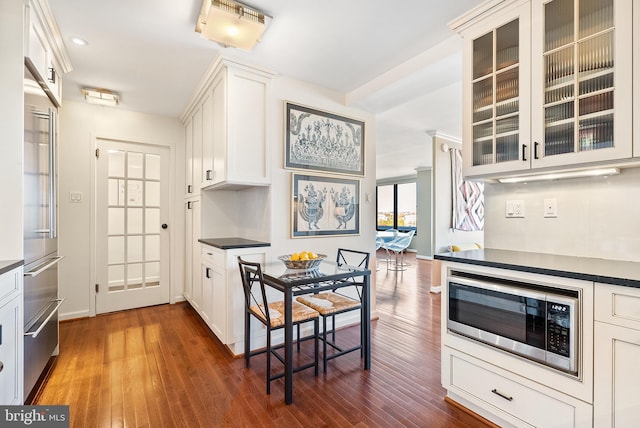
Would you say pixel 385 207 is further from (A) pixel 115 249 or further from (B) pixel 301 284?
(B) pixel 301 284

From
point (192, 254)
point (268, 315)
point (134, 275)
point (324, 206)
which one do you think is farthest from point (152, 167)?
point (268, 315)

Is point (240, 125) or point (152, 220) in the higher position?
point (240, 125)

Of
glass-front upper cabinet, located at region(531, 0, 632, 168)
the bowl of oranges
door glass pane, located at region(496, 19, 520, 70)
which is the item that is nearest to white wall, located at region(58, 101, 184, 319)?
the bowl of oranges

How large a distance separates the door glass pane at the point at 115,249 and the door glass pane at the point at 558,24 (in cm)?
442

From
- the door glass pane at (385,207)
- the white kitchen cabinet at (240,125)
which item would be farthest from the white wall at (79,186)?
the door glass pane at (385,207)

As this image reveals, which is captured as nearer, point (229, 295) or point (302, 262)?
point (302, 262)

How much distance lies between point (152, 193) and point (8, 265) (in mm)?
2538

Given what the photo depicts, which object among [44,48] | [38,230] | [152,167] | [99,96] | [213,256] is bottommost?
[213,256]

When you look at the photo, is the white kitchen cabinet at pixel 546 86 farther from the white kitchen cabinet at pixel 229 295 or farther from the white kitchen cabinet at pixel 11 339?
the white kitchen cabinet at pixel 11 339

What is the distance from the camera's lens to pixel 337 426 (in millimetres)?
1676

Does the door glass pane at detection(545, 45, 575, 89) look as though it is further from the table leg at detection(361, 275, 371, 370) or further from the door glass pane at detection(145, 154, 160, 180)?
the door glass pane at detection(145, 154, 160, 180)

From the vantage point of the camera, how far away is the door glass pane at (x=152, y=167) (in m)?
A: 3.88

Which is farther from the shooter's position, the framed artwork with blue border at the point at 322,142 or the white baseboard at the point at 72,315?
the white baseboard at the point at 72,315

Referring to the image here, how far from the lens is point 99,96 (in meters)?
3.13
